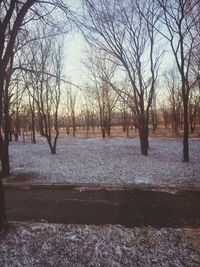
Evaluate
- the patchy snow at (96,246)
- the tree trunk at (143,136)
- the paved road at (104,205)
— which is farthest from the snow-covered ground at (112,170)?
the patchy snow at (96,246)

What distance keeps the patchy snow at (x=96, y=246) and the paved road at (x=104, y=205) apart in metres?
0.62

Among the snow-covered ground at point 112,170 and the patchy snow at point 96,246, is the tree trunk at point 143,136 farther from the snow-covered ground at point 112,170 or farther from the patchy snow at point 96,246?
the patchy snow at point 96,246

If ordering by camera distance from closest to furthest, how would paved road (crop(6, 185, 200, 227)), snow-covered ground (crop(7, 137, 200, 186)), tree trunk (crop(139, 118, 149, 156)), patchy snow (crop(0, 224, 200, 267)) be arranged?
1. patchy snow (crop(0, 224, 200, 267))
2. paved road (crop(6, 185, 200, 227))
3. snow-covered ground (crop(7, 137, 200, 186))
4. tree trunk (crop(139, 118, 149, 156))

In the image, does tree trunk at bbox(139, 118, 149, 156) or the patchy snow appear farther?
tree trunk at bbox(139, 118, 149, 156)

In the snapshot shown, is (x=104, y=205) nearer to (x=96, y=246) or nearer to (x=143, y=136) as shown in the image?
(x=96, y=246)

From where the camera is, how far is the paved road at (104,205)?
7.43 m

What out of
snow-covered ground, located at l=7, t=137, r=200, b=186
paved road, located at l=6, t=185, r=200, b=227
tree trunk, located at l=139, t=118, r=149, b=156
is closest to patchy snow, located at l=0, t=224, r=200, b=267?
paved road, located at l=6, t=185, r=200, b=227

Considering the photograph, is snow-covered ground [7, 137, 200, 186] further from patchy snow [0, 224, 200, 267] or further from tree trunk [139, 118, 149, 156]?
patchy snow [0, 224, 200, 267]

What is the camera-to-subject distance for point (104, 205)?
28.7 feet

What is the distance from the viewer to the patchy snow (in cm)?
538

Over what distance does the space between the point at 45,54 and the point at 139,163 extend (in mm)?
12359

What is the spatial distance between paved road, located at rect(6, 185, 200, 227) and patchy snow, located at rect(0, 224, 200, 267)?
615mm

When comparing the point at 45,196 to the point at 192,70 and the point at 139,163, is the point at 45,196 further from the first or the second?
the point at 192,70

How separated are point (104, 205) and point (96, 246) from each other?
9.35 feet
